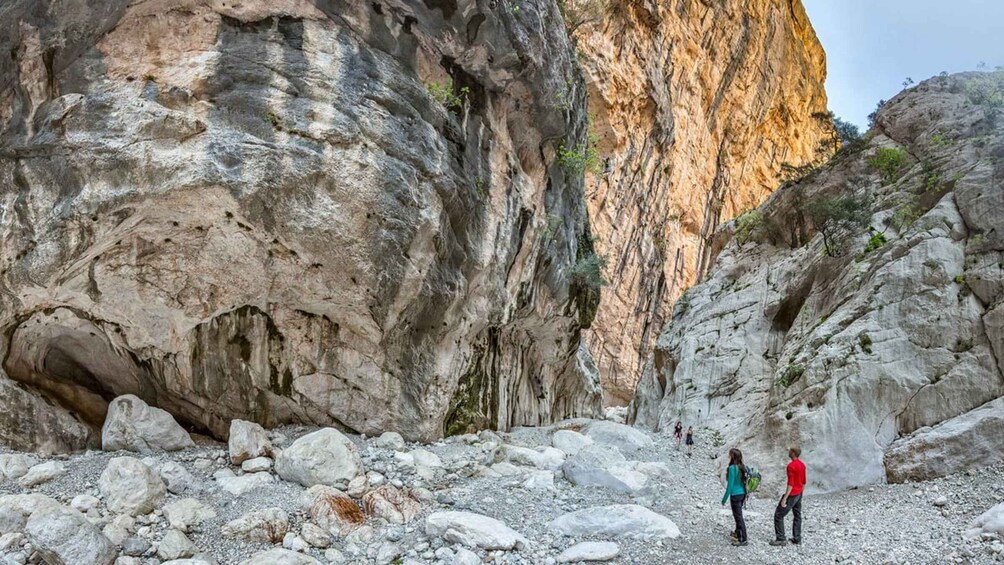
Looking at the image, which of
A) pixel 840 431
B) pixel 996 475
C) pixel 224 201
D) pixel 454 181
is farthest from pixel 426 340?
pixel 996 475

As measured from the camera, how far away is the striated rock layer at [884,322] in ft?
33.7

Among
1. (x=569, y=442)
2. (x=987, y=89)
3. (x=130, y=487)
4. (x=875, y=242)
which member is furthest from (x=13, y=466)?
(x=987, y=89)

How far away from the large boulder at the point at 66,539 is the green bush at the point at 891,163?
18145mm

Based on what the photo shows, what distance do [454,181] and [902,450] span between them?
936 cm

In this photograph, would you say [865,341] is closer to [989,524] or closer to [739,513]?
[989,524]

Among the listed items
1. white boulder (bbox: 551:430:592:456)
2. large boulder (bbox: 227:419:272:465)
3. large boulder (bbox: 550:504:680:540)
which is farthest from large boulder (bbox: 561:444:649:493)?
large boulder (bbox: 227:419:272:465)

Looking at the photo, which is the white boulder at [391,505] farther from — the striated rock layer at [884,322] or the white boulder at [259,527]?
the striated rock layer at [884,322]

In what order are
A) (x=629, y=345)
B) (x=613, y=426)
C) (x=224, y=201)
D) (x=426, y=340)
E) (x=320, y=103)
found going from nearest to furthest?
(x=224, y=201), (x=320, y=103), (x=426, y=340), (x=613, y=426), (x=629, y=345)

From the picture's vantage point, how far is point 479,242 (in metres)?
13.2

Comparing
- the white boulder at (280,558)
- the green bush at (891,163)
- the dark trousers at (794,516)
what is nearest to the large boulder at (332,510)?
the white boulder at (280,558)

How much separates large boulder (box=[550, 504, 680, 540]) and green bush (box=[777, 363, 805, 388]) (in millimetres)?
6176

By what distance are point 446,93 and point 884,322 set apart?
33.0 ft

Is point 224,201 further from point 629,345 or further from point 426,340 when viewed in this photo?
point 629,345

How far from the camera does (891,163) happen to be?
15.9m
